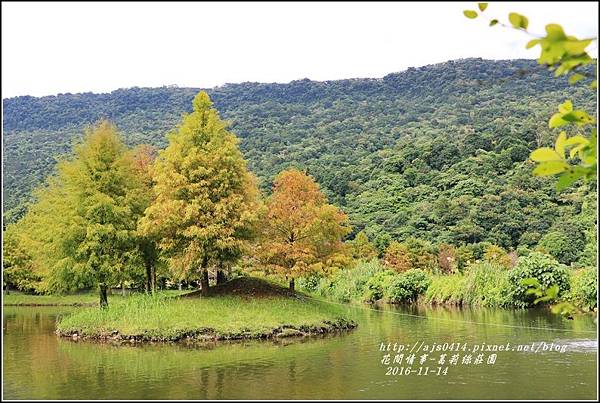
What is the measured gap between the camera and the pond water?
417 inches

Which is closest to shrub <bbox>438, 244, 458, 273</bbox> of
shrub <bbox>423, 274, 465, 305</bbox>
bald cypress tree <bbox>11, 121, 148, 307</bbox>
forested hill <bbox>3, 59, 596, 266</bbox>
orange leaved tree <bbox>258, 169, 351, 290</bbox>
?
forested hill <bbox>3, 59, 596, 266</bbox>

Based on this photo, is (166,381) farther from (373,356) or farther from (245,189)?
(245,189)

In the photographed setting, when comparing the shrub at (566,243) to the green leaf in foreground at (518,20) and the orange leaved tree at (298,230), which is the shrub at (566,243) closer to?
the orange leaved tree at (298,230)

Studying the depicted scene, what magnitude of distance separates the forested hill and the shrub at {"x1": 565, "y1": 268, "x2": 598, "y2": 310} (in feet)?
30.0

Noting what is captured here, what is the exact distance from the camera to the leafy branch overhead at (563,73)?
162cm

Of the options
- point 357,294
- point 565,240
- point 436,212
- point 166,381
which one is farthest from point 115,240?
point 436,212

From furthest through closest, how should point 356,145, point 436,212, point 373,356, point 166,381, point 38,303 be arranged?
point 356,145
point 436,212
point 38,303
point 373,356
point 166,381

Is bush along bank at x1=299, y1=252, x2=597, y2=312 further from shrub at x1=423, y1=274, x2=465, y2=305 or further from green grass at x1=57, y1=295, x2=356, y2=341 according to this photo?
green grass at x1=57, y1=295, x2=356, y2=341

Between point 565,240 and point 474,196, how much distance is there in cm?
1344

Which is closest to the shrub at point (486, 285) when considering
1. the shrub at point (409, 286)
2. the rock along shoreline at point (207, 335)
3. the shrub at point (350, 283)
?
the shrub at point (409, 286)

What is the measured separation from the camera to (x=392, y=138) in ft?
289

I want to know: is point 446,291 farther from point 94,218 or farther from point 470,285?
point 94,218

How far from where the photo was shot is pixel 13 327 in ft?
78.1

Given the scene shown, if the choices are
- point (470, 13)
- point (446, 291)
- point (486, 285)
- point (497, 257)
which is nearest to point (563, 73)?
point (470, 13)
